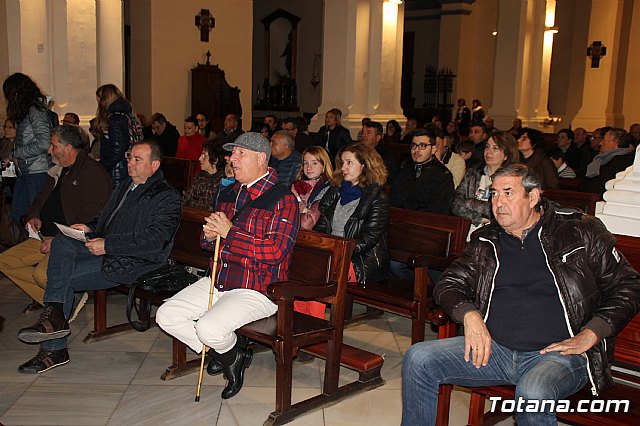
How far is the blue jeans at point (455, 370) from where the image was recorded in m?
3.07

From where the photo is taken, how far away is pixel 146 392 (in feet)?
13.8

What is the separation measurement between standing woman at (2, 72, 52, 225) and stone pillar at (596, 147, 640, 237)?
16.1 feet

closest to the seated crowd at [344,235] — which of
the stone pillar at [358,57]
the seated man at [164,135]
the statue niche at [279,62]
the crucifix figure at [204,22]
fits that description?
the seated man at [164,135]

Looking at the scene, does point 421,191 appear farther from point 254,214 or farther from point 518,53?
point 518,53

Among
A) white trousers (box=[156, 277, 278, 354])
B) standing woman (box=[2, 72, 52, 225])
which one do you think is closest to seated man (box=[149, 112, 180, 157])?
standing woman (box=[2, 72, 52, 225])

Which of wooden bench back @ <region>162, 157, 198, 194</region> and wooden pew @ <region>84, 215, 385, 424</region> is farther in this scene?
wooden bench back @ <region>162, 157, 198, 194</region>

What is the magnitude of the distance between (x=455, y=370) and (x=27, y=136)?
4908 mm

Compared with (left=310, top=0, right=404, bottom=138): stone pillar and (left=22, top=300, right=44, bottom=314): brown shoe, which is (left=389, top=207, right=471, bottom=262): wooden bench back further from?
(left=310, top=0, right=404, bottom=138): stone pillar

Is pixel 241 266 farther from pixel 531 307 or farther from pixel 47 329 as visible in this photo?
pixel 531 307

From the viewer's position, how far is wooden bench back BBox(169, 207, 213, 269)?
496 centimetres

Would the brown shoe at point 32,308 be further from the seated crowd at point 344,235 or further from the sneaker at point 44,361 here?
the sneaker at point 44,361

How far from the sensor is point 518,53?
Answer: 1512 cm

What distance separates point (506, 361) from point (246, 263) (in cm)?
154

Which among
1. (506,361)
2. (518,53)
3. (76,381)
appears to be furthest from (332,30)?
(506,361)
